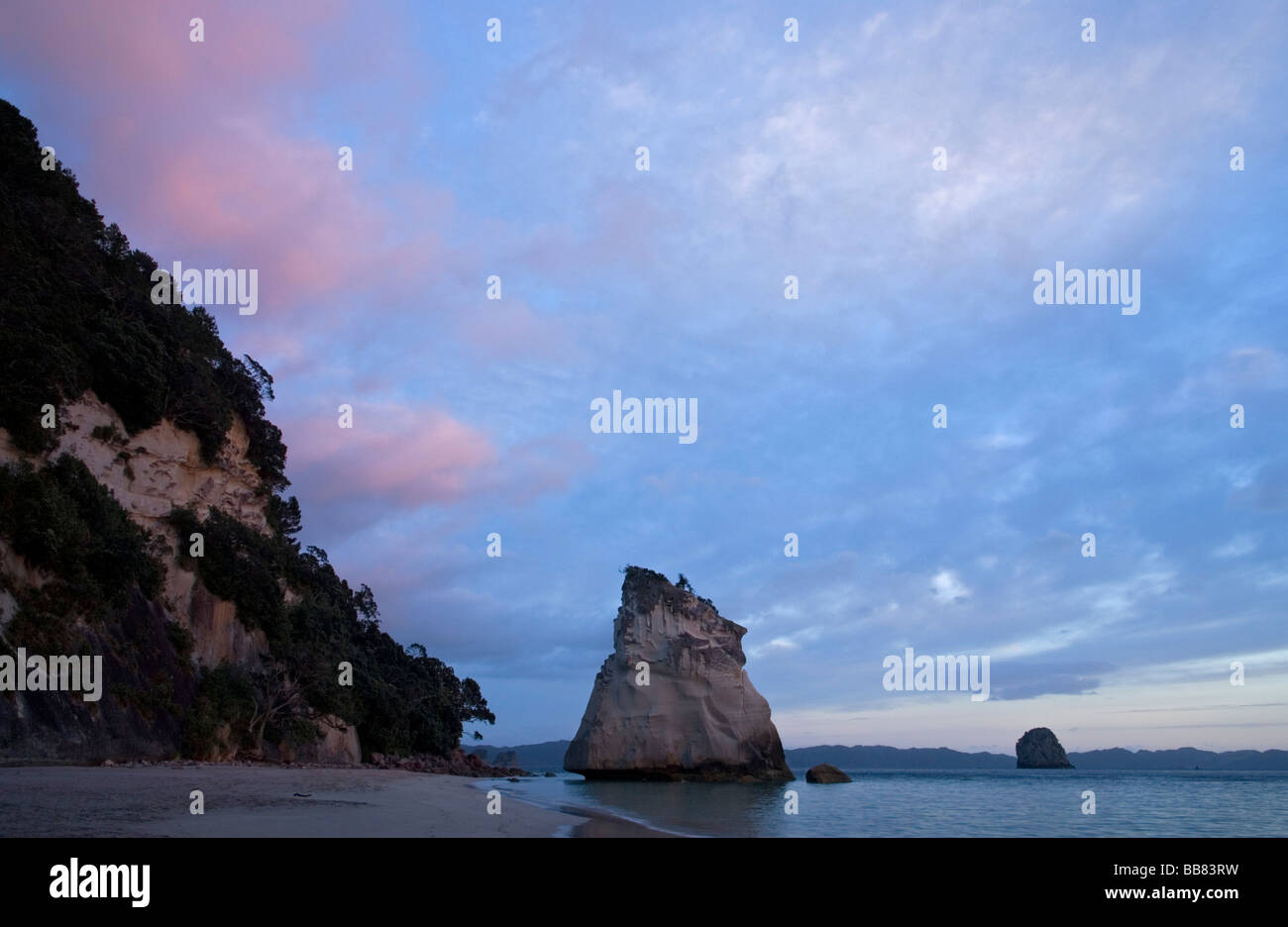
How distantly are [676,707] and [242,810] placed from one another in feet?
149

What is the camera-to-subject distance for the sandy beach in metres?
10.3

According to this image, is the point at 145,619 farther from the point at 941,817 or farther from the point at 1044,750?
the point at 1044,750

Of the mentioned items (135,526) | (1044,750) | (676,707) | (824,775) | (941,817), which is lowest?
(1044,750)

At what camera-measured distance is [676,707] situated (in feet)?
184

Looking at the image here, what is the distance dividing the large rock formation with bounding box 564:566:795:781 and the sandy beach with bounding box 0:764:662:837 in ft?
115

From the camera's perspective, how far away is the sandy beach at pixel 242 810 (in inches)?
405

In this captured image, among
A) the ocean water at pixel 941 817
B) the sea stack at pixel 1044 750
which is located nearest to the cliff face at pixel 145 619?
the ocean water at pixel 941 817

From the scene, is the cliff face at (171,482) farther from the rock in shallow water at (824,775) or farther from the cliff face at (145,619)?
the rock in shallow water at (824,775)

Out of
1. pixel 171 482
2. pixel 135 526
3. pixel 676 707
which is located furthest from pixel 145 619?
pixel 676 707

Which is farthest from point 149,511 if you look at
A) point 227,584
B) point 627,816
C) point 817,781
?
point 817,781

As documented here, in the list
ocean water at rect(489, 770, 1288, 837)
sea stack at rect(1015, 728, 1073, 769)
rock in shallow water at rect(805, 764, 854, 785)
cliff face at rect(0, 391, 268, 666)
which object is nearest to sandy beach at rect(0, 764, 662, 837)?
ocean water at rect(489, 770, 1288, 837)

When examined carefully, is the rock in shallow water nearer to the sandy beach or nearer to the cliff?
the cliff

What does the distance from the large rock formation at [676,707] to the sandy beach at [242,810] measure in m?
35.2
